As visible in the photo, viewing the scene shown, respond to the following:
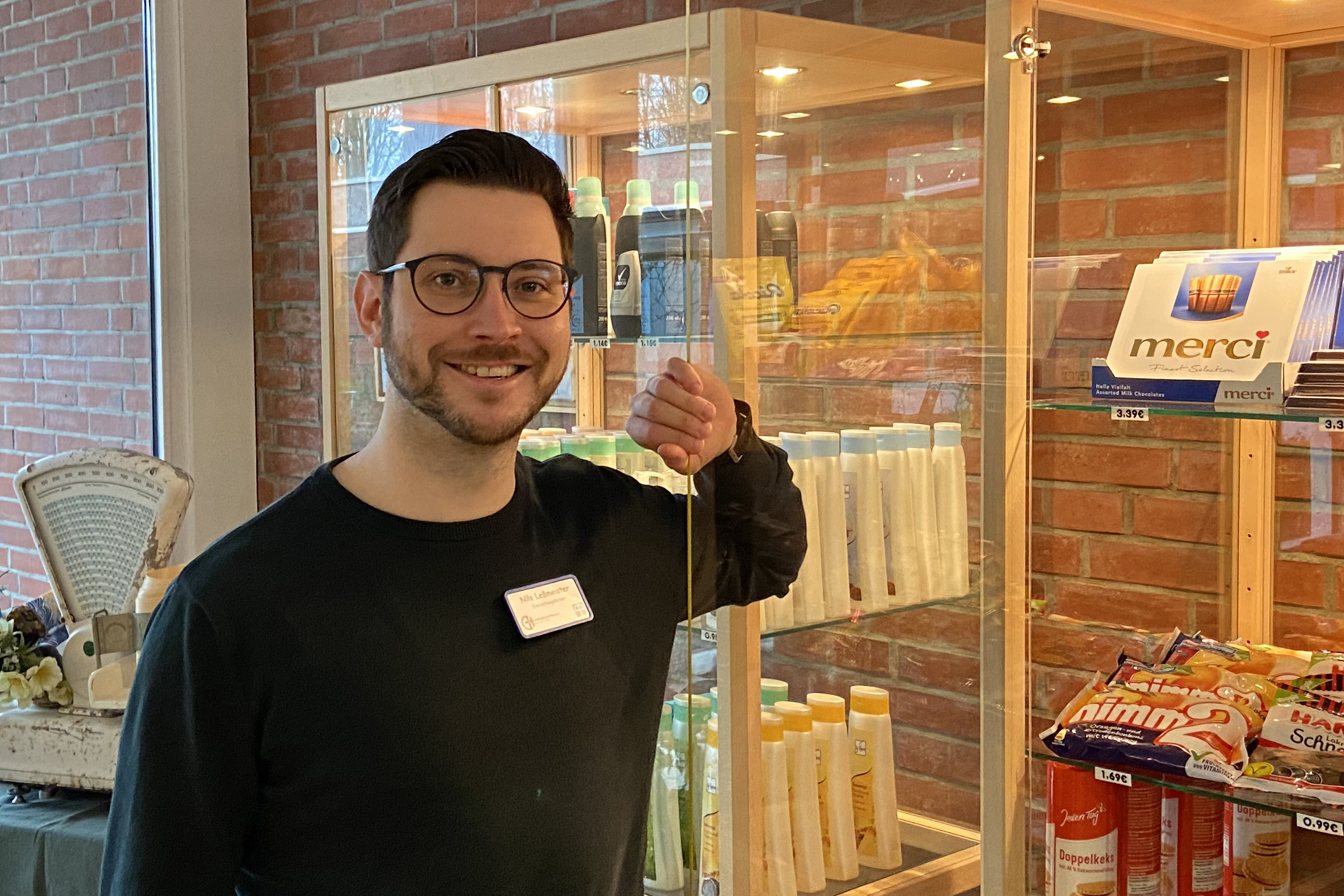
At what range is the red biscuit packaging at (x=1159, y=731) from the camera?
4.41 feet

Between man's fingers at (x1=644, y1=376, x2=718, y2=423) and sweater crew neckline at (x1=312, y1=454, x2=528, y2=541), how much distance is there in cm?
21

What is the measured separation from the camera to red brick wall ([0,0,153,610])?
372 cm

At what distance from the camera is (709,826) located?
1576 millimetres

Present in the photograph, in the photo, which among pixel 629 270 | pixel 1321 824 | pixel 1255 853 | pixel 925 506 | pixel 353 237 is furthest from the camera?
pixel 353 237

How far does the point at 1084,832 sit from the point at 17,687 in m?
1.93

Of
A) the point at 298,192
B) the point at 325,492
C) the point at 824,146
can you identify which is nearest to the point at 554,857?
the point at 325,492

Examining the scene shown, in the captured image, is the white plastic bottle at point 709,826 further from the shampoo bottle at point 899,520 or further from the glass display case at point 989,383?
the shampoo bottle at point 899,520

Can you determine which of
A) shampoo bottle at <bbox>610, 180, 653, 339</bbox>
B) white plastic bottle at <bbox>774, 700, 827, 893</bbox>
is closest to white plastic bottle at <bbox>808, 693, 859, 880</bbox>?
white plastic bottle at <bbox>774, 700, 827, 893</bbox>

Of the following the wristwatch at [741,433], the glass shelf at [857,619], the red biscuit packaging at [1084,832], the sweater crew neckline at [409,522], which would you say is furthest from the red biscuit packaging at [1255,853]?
the sweater crew neckline at [409,522]

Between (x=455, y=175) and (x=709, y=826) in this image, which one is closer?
(x=455, y=175)

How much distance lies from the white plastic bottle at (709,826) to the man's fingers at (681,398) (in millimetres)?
404

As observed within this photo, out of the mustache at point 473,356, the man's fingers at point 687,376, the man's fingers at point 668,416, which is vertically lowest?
the man's fingers at point 668,416

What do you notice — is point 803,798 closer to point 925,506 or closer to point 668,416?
point 925,506

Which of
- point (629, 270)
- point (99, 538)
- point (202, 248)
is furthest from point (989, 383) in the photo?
point (202, 248)
